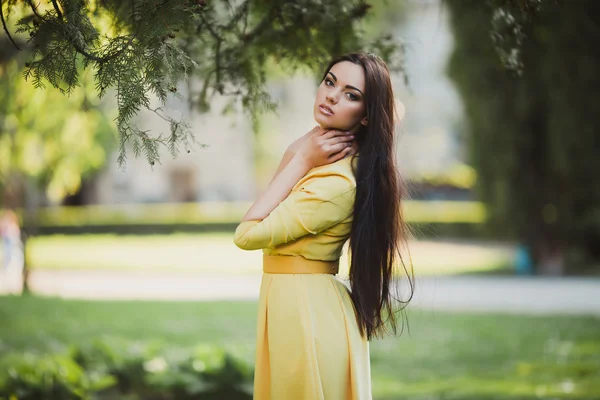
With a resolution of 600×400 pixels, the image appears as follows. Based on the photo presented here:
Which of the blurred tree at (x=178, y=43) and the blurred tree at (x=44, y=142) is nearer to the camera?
Answer: the blurred tree at (x=178, y=43)

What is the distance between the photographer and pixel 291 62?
393cm

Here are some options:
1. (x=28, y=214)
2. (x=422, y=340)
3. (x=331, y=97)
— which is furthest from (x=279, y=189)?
(x=28, y=214)

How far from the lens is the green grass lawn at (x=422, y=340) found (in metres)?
6.19

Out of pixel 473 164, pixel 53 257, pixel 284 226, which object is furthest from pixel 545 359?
pixel 53 257

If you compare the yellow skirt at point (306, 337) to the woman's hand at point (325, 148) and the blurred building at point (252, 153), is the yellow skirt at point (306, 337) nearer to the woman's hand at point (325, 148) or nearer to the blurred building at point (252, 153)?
the woman's hand at point (325, 148)

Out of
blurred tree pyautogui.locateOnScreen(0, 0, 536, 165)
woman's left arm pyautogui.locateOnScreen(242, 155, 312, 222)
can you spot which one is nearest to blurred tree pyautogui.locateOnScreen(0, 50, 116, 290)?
blurred tree pyautogui.locateOnScreen(0, 0, 536, 165)

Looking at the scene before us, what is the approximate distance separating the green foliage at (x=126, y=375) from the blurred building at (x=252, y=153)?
2145 centimetres

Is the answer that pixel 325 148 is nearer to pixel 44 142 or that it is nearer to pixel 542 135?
pixel 44 142

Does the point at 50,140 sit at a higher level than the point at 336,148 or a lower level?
higher

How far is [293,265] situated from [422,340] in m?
5.85

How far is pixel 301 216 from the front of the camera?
2.72 meters

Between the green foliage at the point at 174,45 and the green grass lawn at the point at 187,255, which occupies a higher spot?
the green foliage at the point at 174,45

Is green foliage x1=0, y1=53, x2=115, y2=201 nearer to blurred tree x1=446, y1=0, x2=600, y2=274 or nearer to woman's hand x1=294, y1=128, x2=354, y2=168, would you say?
blurred tree x1=446, y1=0, x2=600, y2=274

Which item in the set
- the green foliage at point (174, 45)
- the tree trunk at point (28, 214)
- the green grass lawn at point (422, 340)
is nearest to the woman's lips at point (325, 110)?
the green foliage at point (174, 45)
